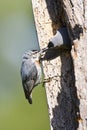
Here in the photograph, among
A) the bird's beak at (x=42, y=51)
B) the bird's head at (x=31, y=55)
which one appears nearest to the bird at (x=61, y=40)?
the bird's beak at (x=42, y=51)

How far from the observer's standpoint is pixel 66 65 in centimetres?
681

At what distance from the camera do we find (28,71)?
292 inches

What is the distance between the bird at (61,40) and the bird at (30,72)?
42 centimetres

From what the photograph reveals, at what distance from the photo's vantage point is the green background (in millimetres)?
16953

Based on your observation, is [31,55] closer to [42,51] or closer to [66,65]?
[42,51]

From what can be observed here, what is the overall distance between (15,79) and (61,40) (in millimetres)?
11611

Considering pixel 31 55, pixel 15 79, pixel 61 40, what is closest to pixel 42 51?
pixel 61 40

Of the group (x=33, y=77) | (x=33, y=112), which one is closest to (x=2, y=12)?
(x=33, y=112)

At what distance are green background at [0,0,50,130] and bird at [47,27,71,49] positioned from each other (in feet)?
31.4

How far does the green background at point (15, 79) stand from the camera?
17.0m

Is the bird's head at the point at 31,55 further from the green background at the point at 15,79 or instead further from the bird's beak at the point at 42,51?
the green background at the point at 15,79

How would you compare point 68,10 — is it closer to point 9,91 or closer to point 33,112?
point 33,112

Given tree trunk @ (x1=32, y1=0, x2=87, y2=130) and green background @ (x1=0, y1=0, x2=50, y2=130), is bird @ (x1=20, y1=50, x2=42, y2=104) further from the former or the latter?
green background @ (x1=0, y1=0, x2=50, y2=130)

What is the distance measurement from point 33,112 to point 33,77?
32.7ft
